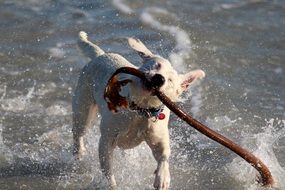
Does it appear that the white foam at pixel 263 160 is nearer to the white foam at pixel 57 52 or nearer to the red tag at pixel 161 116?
the red tag at pixel 161 116

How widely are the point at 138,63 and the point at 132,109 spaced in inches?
151

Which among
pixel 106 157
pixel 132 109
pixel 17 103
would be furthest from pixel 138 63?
pixel 132 109

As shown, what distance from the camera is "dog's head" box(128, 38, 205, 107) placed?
489cm

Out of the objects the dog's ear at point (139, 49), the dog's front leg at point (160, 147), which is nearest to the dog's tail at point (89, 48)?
the dog's ear at point (139, 49)

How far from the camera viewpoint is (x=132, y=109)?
17.4ft

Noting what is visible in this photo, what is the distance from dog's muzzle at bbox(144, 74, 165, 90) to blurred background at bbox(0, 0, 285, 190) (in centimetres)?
157

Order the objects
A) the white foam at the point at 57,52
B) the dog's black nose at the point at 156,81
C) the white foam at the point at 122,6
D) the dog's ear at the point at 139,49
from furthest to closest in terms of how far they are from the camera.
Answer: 1. the white foam at the point at 122,6
2. the white foam at the point at 57,52
3. the dog's ear at the point at 139,49
4. the dog's black nose at the point at 156,81

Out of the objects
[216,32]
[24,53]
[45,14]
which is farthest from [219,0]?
[24,53]

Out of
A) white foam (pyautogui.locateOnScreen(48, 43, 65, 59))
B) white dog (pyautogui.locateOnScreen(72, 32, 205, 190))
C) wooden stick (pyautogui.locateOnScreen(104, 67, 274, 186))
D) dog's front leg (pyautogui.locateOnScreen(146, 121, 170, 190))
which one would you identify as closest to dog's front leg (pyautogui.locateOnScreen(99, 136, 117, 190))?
white dog (pyautogui.locateOnScreen(72, 32, 205, 190))

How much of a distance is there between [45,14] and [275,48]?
3939mm

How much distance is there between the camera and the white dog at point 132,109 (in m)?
5.10

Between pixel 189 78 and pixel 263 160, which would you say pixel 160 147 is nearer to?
pixel 189 78

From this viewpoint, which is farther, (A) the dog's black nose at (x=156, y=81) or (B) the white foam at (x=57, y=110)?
(B) the white foam at (x=57, y=110)

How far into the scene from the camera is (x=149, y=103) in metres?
5.19
